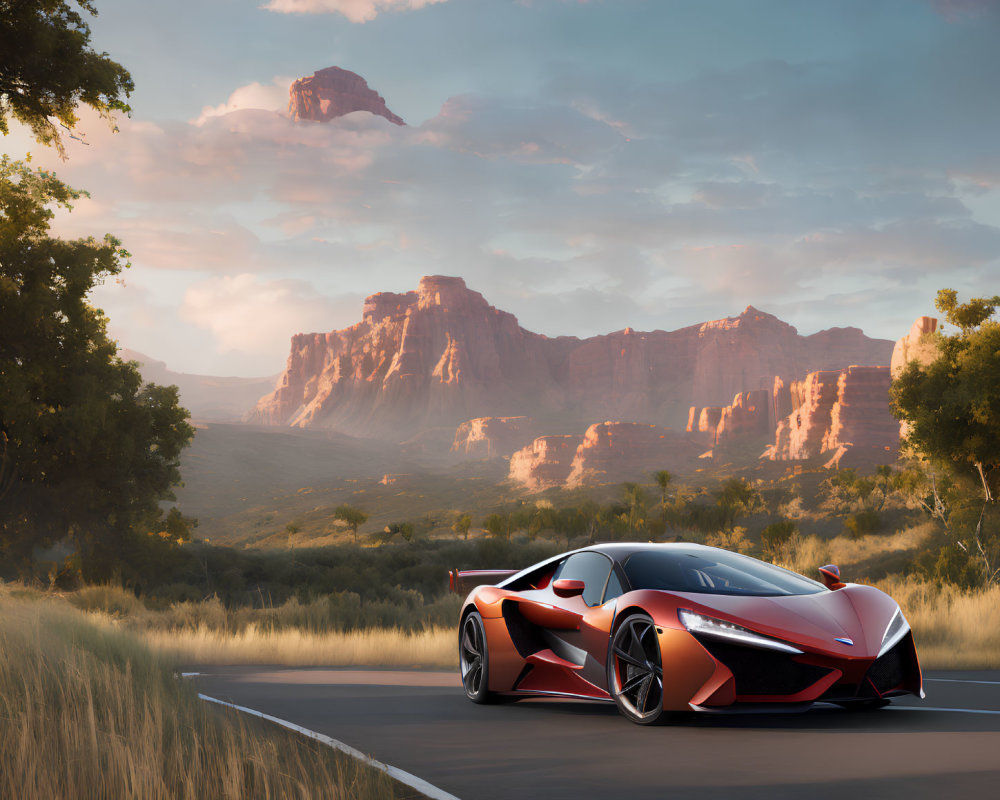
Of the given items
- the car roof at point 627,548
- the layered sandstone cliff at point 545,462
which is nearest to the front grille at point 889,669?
the car roof at point 627,548

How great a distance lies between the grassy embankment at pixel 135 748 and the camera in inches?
199

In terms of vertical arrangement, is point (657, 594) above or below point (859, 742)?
above

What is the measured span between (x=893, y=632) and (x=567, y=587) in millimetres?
2337

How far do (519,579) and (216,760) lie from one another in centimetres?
383

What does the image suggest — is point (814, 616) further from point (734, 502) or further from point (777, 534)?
point (734, 502)

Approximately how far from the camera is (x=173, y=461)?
3275 centimetres

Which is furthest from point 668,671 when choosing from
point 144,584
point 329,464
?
point 329,464

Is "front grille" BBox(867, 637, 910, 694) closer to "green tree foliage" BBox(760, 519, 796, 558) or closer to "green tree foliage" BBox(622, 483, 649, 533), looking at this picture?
"green tree foliage" BBox(760, 519, 796, 558)

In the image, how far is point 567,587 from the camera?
766 centimetres

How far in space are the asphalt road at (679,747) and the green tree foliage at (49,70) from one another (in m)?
10.1

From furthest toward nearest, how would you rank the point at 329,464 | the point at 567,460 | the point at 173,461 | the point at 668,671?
the point at 329,464 < the point at 567,460 < the point at 173,461 < the point at 668,671

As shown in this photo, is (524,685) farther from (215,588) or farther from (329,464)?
(329,464)

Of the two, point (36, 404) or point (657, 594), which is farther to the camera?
point (36, 404)

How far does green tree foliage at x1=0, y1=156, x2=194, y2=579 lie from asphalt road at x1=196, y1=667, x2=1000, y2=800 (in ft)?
64.1
